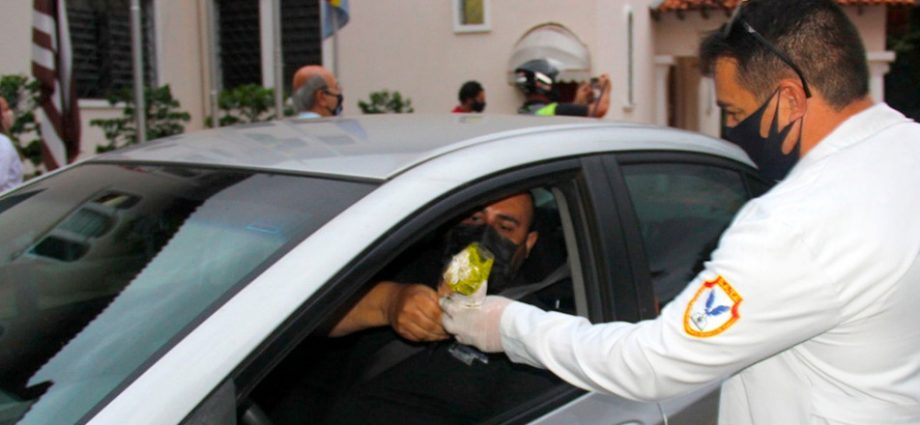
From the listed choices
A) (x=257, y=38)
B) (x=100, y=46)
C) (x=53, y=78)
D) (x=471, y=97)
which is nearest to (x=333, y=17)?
(x=471, y=97)

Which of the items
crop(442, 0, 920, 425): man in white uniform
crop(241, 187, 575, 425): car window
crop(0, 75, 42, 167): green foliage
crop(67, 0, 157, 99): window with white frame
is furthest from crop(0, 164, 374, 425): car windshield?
crop(67, 0, 157, 99): window with white frame

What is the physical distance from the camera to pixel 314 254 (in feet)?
5.02

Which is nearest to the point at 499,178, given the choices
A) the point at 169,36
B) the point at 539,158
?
the point at 539,158

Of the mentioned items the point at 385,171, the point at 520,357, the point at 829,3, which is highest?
the point at 829,3

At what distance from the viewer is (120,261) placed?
192 centimetres

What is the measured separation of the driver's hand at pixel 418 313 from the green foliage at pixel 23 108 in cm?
611

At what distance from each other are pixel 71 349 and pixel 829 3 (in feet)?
4.85

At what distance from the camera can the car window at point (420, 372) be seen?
2.09 metres

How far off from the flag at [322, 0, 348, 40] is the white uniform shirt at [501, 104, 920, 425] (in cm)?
627

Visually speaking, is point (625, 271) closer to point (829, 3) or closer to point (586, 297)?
point (586, 297)

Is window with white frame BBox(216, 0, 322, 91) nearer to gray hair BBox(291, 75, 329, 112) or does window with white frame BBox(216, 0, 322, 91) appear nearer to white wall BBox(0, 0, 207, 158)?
white wall BBox(0, 0, 207, 158)

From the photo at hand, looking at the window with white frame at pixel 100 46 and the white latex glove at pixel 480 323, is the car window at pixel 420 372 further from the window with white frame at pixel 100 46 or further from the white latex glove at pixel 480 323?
the window with white frame at pixel 100 46

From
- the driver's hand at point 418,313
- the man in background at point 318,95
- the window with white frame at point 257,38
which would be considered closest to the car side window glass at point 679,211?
the driver's hand at point 418,313

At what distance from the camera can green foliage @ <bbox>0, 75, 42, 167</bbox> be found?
729 centimetres
